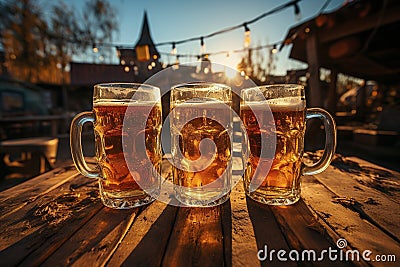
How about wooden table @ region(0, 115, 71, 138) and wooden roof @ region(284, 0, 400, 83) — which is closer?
wooden roof @ region(284, 0, 400, 83)

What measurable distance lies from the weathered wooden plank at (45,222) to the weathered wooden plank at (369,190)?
71 cm

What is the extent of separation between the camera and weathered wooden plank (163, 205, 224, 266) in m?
0.40

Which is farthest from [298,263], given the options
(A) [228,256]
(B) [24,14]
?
(B) [24,14]

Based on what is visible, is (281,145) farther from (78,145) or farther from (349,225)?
(78,145)

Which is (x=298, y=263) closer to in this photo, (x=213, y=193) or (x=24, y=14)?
(x=213, y=193)

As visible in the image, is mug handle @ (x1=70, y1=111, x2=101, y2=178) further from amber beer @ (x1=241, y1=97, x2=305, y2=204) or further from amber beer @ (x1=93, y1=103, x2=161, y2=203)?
amber beer @ (x1=241, y1=97, x2=305, y2=204)

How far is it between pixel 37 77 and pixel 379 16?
17771mm

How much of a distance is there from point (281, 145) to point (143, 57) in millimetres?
4703

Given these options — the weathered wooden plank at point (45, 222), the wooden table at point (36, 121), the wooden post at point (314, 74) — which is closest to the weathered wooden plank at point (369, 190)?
the weathered wooden plank at point (45, 222)

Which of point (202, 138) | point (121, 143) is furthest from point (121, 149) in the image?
point (202, 138)

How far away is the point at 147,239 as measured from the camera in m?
0.46

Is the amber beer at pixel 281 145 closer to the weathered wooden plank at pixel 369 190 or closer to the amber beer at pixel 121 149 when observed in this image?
the weathered wooden plank at pixel 369 190

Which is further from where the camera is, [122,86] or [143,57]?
[143,57]

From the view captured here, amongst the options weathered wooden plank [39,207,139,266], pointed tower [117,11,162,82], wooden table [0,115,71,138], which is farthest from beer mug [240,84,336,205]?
wooden table [0,115,71,138]
